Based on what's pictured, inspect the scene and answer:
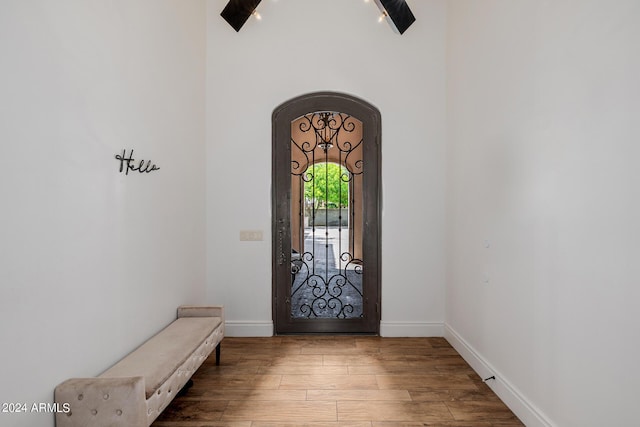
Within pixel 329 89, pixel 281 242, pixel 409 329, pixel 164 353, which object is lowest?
pixel 409 329

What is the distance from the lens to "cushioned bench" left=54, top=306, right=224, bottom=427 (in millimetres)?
1690

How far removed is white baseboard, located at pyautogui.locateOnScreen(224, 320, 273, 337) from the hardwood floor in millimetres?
240

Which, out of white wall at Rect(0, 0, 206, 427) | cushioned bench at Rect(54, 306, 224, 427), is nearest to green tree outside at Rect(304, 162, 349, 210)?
white wall at Rect(0, 0, 206, 427)

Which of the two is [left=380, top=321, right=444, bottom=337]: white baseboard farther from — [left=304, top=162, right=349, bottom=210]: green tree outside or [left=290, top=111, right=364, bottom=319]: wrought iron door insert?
[left=304, top=162, right=349, bottom=210]: green tree outside

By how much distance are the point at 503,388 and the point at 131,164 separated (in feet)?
9.84

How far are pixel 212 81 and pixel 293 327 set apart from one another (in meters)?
2.77

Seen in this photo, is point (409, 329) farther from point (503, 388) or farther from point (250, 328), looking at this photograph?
point (250, 328)

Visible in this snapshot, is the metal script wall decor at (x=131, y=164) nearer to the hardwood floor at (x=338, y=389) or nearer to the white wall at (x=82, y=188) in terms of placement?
the white wall at (x=82, y=188)

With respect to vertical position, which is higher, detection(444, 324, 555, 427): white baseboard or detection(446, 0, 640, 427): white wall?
detection(446, 0, 640, 427): white wall

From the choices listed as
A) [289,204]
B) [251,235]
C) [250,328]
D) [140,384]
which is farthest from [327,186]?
[140,384]

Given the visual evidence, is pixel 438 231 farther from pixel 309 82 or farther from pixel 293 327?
pixel 309 82

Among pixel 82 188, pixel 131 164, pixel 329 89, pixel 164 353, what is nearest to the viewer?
pixel 82 188

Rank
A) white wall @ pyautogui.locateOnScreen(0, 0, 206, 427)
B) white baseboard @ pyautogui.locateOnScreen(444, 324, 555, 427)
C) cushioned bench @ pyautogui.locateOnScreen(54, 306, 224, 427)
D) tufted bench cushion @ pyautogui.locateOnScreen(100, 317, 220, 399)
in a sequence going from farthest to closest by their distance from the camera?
white baseboard @ pyautogui.locateOnScreen(444, 324, 555, 427), tufted bench cushion @ pyautogui.locateOnScreen(100, 317, 220, 399), cushioned bench @ pyautogui.locateOnScreen(54, 306, 224, 427), white wall @ pyautogui.locateOnScreen(0, 0, 206, 427)

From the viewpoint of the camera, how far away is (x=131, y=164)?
2412mm
